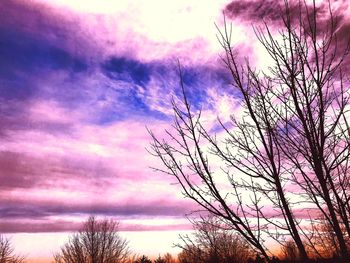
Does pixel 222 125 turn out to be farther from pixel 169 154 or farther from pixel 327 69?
pixel 327 69

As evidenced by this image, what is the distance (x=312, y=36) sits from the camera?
3766 mm

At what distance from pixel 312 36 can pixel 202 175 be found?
1.93 metres

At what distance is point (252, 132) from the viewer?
4098 mm

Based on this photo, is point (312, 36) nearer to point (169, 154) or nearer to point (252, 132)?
point (252, 132)

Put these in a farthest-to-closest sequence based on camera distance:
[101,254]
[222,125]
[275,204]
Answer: [101,254] < [222,125] < [275,204]

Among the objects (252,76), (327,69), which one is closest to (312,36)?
(327,69)

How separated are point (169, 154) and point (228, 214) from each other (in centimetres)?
101

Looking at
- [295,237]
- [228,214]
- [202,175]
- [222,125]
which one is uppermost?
[222,125]

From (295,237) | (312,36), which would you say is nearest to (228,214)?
(295,237)

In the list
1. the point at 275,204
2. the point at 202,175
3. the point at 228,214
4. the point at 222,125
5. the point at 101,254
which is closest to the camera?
the point at 228,214

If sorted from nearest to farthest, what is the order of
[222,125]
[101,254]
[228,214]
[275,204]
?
[228,214] → [275,204] → [222,125] → [101,254]

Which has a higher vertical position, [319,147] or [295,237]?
[319,147]

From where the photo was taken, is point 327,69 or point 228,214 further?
point 327,69

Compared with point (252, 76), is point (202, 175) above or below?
below
